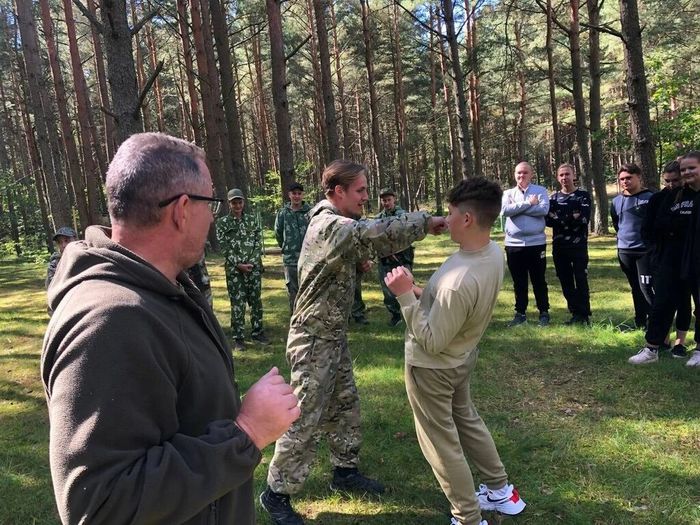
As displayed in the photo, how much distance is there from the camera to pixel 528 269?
264 inches

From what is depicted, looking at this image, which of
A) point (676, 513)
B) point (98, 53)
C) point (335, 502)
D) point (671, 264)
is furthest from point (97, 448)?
point (98, 53)

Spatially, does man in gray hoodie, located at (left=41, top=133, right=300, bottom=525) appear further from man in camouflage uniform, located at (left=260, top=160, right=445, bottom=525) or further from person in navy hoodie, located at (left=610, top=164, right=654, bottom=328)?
person in navy hoodie, located at (left=610, top=164, right=654, bottom=328)

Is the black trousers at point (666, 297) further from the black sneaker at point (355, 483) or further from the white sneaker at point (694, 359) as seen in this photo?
the black sneaker at point (355, 483)

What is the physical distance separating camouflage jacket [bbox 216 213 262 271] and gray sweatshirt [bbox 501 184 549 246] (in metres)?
3.50

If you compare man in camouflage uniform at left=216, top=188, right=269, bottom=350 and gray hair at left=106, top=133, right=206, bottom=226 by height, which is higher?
gray hair at left=106, top=133, right=206, bottom=226

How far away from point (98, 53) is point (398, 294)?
58.5ft

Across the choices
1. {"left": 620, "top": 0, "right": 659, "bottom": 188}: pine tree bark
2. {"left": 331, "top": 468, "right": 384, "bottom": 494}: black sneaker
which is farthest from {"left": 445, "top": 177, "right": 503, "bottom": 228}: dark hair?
{"left": 620, "top": 0, "right": 659, "bottom": 188}: pine tree bark

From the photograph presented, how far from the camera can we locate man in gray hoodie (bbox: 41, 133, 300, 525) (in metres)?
1.04

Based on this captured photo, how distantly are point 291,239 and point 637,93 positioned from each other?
497 centimetres

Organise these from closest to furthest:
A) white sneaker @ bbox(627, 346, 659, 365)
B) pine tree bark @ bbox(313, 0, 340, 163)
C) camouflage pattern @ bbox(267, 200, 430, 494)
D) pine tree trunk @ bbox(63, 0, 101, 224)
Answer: camouflage pattern @ bbox(267, 200, 430, 494) → white sneaker @ bbox(627, 346, 659, 365) → pine tree bark @ bbox(313, 0, 340, 163) → pine tree trunk @ bbox(63, 0, 101, 224)

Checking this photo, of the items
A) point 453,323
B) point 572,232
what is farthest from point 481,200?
point 572,232

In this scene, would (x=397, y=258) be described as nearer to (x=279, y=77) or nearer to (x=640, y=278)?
(x=640, y=278)

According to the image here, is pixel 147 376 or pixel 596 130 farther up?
pixel 596 130

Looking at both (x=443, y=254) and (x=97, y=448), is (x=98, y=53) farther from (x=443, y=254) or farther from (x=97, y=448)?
(x=97, y=448)
